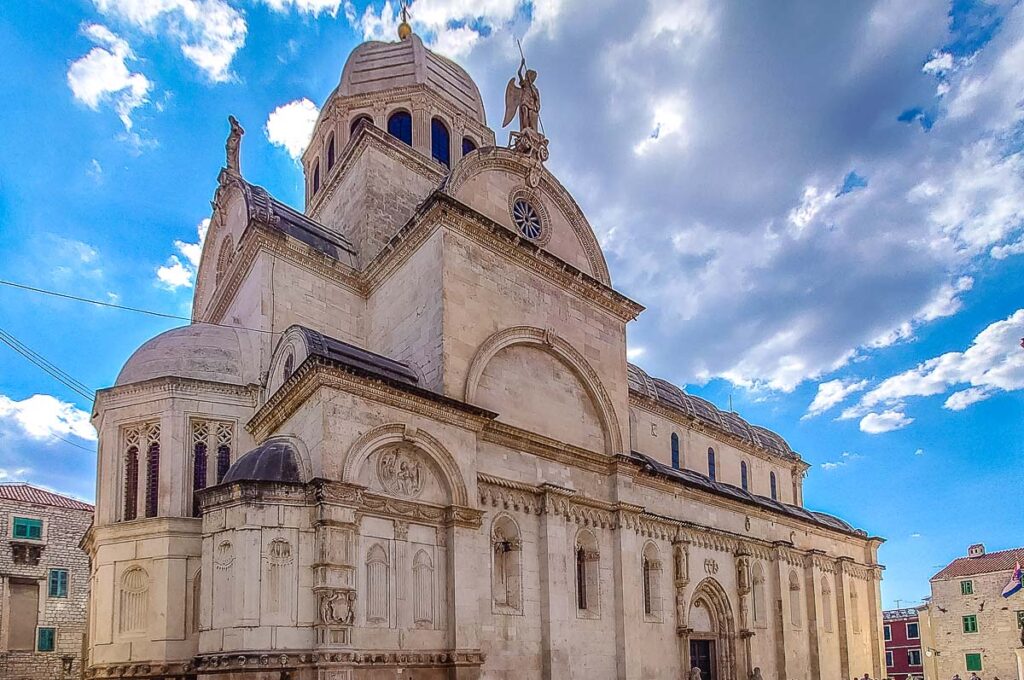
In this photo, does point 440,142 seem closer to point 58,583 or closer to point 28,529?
point 28,529

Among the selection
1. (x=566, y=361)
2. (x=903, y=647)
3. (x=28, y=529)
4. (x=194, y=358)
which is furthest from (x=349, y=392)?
(x=903, y=647)

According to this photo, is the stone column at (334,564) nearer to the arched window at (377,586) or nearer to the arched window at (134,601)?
the arched window at (377,586)

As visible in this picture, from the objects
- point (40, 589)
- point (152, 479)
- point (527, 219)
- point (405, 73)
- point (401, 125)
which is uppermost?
point (405, 73)

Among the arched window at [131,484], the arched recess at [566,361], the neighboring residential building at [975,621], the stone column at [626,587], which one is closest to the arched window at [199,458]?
the arched window at [131,484]

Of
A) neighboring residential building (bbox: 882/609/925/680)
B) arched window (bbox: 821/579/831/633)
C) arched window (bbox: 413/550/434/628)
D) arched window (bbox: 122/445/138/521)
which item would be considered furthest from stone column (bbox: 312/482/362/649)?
neighboring residential building (bbox: 882/609/925/680)

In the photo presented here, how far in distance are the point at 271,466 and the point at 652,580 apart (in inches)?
498

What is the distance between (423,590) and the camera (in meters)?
16.6

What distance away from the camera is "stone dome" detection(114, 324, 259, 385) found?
2072 centimetres

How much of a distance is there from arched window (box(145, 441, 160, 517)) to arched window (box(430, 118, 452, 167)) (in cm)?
1367

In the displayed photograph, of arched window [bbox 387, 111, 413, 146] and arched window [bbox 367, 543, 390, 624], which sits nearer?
arched window [bbox 367, 543, 390, 624]

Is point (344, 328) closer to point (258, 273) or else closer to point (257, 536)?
point (258, 273)

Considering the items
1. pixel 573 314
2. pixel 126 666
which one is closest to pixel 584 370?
pixel 573 314

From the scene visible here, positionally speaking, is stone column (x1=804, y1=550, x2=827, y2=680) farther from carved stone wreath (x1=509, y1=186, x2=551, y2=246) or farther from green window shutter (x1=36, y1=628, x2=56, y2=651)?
green window shutter (x1=36, y1=628, x2=56, y2=651)

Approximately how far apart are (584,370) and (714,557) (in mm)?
8631
